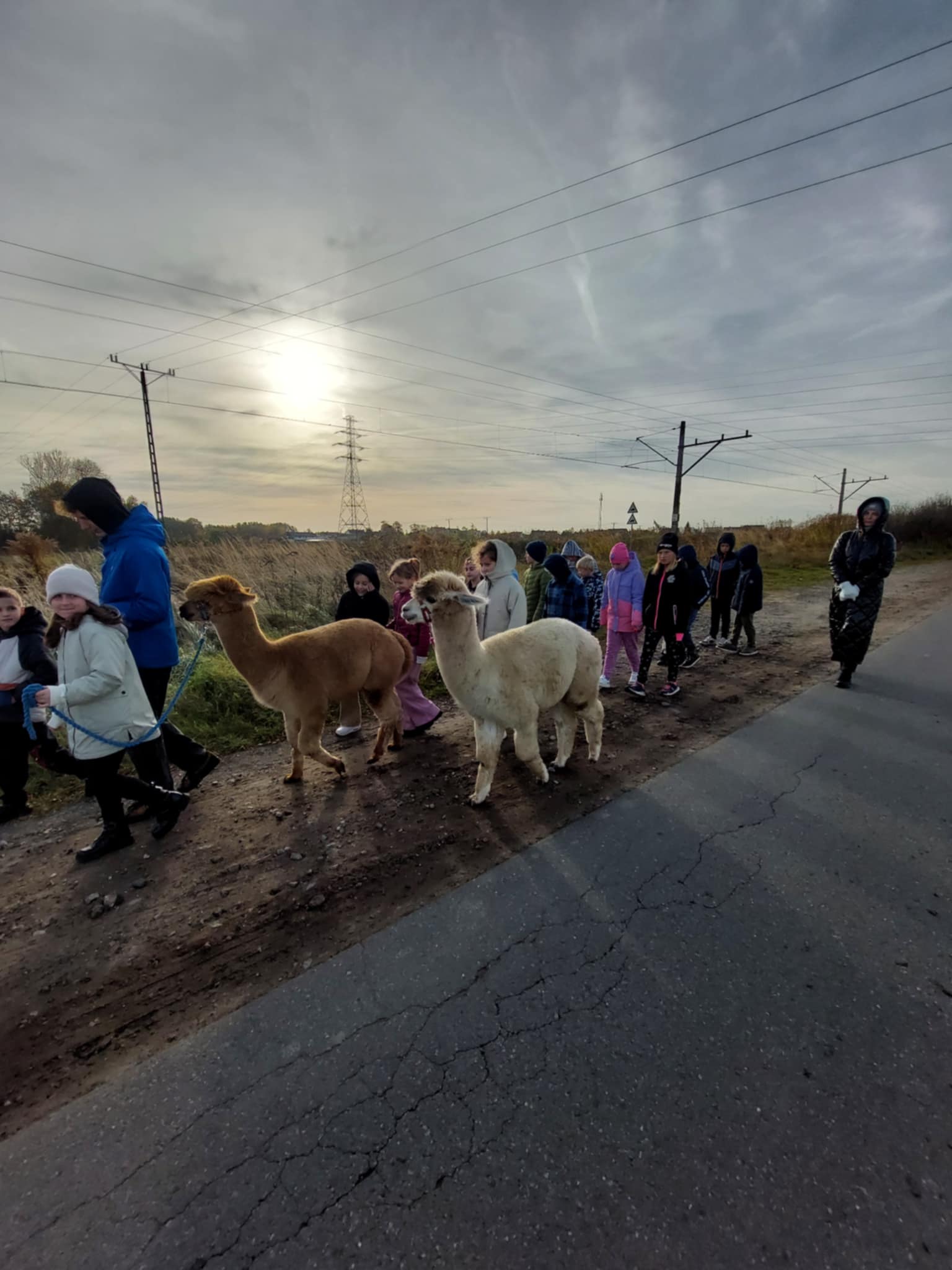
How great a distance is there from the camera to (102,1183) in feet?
5.17

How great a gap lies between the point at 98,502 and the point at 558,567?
13.6ft

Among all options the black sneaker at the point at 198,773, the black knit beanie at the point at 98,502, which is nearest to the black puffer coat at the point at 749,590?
the black sneaker at the point at 198,773

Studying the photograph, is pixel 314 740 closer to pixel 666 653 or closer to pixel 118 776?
pixel 118 776

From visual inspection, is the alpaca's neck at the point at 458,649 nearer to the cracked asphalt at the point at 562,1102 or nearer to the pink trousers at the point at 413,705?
the cracked asphalt at the point at 562,1102

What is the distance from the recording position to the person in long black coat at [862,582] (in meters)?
6.21

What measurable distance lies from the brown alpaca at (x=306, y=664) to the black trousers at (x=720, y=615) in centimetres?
613

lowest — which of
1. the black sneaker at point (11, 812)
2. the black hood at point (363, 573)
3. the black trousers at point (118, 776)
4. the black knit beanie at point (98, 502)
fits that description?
the black sneaker at point (11, 812)

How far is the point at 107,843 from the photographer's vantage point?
3.25 metres

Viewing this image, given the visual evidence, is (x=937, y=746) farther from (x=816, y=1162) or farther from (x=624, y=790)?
(x=816, y=1162)

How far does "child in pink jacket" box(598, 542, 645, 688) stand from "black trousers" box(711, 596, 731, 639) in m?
2.95

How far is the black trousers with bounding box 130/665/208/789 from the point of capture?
371 cm

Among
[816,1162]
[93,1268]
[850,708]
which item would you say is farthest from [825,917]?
[850,708]

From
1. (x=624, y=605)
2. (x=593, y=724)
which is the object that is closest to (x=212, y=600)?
A: (x=593, y=724)

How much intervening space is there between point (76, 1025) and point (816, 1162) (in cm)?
267
